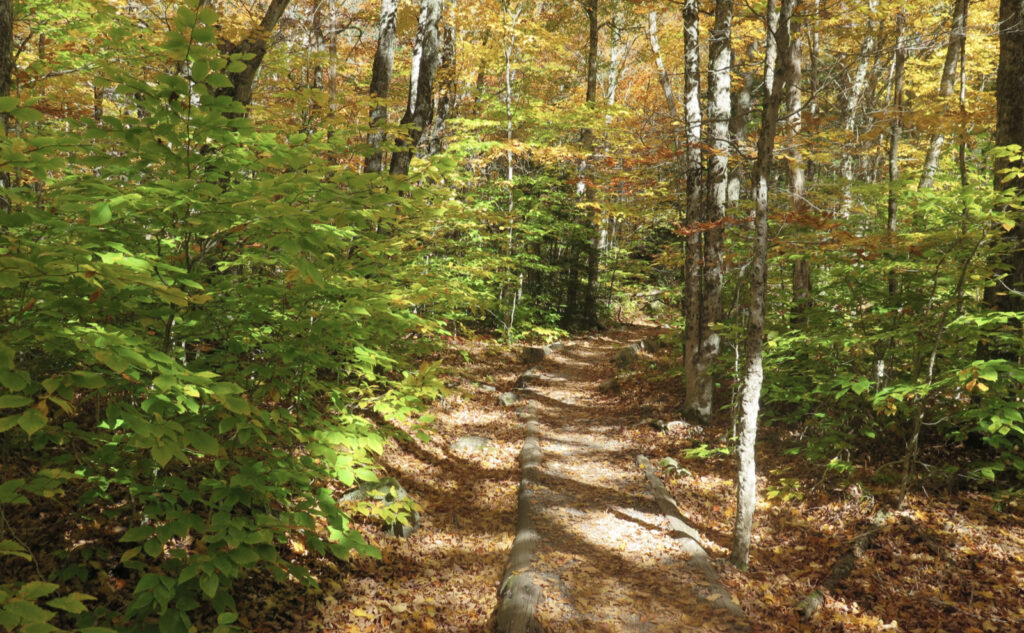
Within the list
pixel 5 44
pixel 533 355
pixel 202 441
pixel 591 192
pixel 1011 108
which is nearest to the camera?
pixel 202 441

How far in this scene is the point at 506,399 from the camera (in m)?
11.7

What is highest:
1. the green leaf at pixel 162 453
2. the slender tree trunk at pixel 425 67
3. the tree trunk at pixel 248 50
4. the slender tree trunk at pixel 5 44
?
the slender tree trunk at pixel 425 67

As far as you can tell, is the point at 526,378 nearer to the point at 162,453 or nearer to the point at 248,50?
the point at 248,50

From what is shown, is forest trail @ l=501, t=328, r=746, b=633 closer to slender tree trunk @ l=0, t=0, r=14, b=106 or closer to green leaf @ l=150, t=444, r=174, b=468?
green leaf @ l=150, t=444, r=174, b=468

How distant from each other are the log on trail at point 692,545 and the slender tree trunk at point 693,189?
8.45ft

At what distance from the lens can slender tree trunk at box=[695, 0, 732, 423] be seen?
919 centimetres

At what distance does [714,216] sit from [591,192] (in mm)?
10312

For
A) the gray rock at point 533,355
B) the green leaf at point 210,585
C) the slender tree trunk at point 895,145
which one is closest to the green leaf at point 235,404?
the green leaf at point 210,585

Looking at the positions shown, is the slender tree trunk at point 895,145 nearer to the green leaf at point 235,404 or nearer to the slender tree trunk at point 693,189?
the slender tree trunk at point 693,189

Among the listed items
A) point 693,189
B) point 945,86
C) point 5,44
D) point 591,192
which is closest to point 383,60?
point 693,189

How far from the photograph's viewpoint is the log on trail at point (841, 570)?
467cm

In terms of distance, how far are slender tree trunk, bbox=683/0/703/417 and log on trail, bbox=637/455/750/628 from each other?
101 inches

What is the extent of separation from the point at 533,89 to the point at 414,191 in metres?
22.8

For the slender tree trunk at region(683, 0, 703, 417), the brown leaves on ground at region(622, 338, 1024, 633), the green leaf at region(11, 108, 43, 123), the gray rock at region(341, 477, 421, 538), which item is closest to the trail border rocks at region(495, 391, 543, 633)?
the gray rock at region(341, 477, 421, 538)
